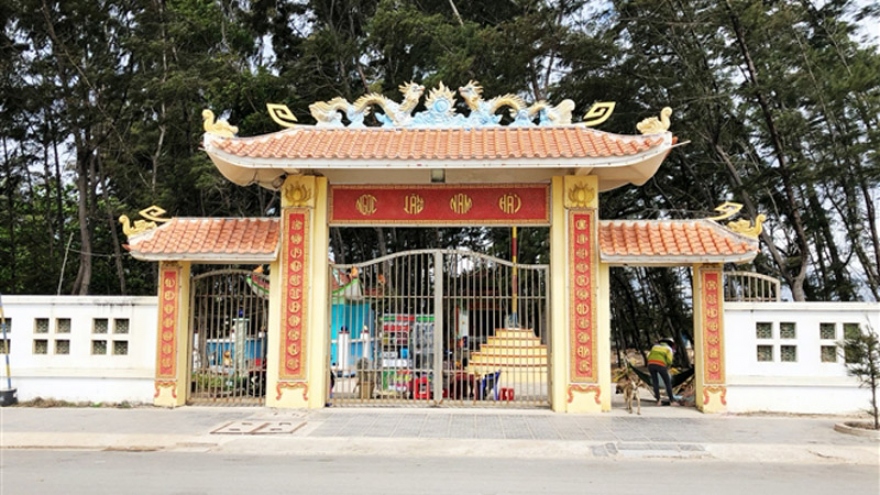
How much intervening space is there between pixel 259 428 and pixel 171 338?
2581 millimetres

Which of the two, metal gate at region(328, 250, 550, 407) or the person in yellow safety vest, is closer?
metal gate at region(328, 250, 550, 407)

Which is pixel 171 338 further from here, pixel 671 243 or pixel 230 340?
pixel 671 243

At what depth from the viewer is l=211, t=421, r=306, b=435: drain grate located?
788 centimetres

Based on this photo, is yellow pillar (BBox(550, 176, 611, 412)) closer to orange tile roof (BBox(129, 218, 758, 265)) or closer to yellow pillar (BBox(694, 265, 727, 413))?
orange tile roof (BBox(129, 218, 758, 265))

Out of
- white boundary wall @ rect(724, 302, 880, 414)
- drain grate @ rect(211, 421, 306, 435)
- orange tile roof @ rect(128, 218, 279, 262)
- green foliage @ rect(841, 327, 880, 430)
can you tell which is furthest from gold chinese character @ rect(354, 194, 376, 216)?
green foliage @ rect(841, 327, 880, 430)

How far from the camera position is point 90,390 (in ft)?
32.5

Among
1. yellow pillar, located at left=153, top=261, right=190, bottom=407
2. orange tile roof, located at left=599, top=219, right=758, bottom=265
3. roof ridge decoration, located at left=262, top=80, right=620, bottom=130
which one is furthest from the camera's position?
roof ridge decoration, located at left=262, top=80, right=620, bottom=130

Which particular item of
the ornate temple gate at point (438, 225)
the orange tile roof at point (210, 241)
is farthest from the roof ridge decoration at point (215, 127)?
the orange tile roof at point (210, 241)

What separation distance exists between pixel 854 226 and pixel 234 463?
1312 centimetres

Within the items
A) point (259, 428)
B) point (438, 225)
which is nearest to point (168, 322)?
point (259, 428)

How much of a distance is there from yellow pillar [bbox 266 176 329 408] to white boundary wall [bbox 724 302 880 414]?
597 cm

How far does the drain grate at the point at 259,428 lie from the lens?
788 cm

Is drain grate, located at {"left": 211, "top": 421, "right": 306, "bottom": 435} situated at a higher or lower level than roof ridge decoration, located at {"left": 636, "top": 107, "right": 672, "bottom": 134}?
lower

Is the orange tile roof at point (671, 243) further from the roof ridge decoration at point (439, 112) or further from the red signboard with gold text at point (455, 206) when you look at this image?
the roof ridge decoration at point (439, 112)
